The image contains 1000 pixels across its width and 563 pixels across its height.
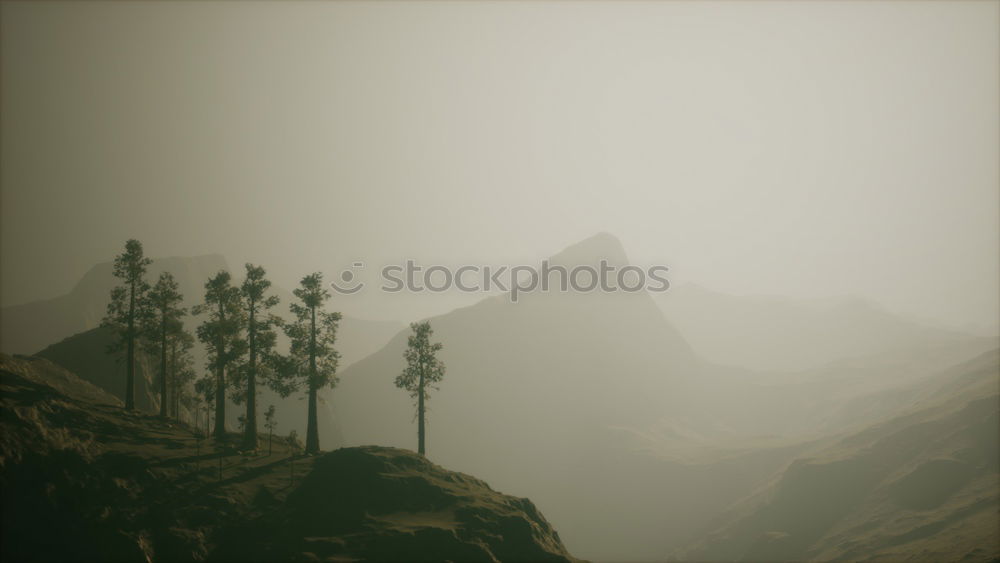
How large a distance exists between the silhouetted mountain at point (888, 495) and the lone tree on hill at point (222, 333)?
8259 centimetres

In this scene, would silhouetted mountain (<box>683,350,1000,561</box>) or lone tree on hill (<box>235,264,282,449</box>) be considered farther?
silhouetted mountain (<box>683,350,1000,561</box>)

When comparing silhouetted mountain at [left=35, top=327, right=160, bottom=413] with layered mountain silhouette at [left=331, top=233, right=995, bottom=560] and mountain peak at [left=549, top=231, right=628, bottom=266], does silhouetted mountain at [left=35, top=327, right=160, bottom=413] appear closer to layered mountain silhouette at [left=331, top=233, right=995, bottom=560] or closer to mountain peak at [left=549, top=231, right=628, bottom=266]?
layered mountain silhouette at [left=331, top=233, right=995, bottom=560]

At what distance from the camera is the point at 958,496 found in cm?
7231

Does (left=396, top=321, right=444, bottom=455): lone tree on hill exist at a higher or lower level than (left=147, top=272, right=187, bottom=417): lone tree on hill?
lower

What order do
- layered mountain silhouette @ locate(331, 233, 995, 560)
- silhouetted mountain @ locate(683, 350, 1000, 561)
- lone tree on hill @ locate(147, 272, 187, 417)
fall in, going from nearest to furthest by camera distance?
lone tree on hill @ locate(147, 272, 187, 417) → silhouetted mountain @ locate(683, 350, 1000, 561) → layered mountain silhouette @ locate(331, 233, 995, 560)

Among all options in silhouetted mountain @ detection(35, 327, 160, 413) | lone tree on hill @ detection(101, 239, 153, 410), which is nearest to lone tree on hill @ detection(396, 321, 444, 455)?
lone tree on hill @ detection(101, 239, 153, 410)

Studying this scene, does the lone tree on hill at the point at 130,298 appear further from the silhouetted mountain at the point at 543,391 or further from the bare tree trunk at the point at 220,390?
the silhouetted mountain at the point at 543,391

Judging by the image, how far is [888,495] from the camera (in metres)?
78.3

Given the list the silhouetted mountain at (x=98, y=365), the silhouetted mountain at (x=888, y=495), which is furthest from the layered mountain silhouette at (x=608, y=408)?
the silhouetted mountain at (x=98, y=365)

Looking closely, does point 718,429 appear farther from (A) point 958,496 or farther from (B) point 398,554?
(B) point 398,554

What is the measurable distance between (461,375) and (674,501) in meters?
67.9

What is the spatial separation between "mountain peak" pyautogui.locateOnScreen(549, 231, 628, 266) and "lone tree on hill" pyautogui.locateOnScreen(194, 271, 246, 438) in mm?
147800

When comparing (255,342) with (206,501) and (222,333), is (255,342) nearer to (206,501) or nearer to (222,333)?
(222,333)

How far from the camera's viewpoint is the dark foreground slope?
20.5 meters
